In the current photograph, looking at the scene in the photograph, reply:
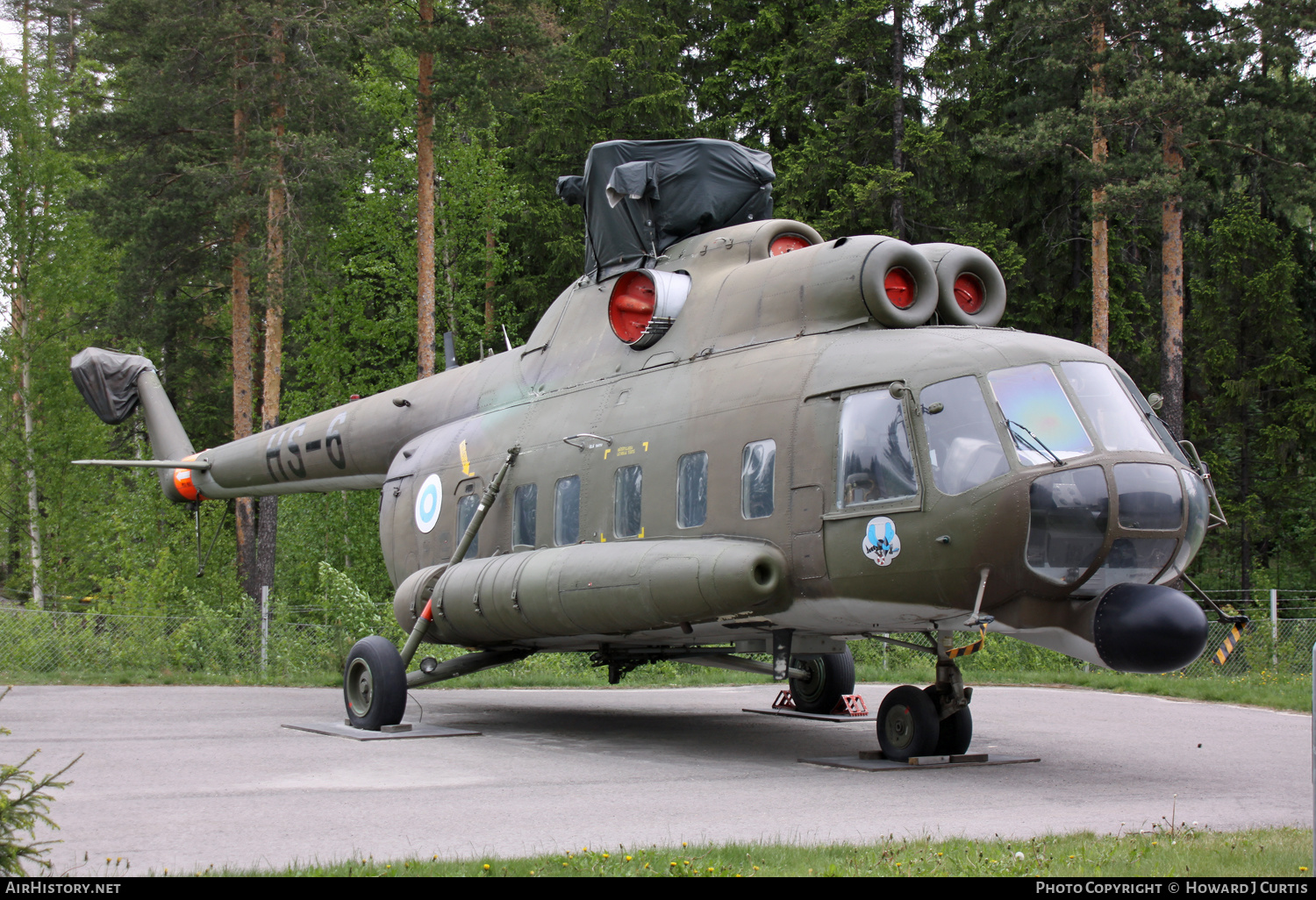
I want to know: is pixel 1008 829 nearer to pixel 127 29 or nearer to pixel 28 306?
pixel 127 29

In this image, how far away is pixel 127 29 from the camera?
26891mm

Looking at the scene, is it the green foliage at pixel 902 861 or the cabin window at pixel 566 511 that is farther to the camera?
the cabin window at pixel 566 511

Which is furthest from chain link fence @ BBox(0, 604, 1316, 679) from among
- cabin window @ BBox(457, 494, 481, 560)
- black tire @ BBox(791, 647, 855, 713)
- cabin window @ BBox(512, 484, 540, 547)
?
cabin window @ BBox(512, 484, 540, 547)

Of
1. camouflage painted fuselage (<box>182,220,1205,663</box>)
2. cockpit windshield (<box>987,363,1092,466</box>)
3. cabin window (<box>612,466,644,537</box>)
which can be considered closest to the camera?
cockpit windshield (<box>987,363,1092,466</box>)

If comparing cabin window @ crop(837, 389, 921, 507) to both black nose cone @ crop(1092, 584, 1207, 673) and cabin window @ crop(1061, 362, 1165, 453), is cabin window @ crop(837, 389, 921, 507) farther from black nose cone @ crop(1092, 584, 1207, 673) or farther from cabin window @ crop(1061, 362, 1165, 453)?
black nose cone @ crop(1092, 584, 1207, 673)

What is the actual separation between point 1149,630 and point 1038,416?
5.37 ft

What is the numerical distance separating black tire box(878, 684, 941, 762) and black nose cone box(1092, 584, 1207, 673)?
182 centimetres

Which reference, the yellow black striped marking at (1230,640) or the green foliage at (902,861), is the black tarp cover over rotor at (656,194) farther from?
the green foliage at (902,861)

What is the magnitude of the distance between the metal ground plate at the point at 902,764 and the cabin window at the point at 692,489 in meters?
2.23

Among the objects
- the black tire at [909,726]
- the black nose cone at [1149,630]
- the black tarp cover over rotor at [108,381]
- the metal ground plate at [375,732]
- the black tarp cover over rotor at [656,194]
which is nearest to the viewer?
the black nose cone at [1149,630]

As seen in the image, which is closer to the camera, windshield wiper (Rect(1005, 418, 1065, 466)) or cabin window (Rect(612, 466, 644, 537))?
windshield wiper (Rect(1005, 418, 1065, 466))

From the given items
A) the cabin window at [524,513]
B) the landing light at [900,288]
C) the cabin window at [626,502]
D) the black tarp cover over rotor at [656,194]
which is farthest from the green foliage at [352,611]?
the landing light at [900,288]

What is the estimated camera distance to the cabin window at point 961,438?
8172 mm

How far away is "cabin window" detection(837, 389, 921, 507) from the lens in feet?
28.0
